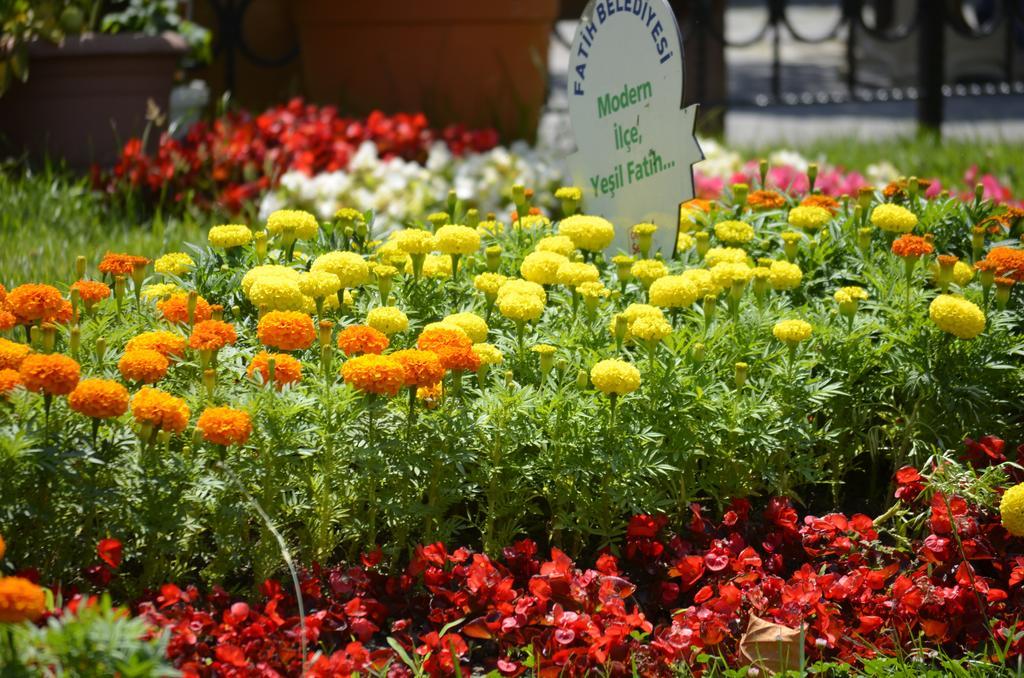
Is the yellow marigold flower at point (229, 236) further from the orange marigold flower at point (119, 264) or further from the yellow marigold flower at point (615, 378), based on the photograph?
the yellow marigold flower at point (615, 378)

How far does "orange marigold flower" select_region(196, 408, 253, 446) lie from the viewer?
1891 mm

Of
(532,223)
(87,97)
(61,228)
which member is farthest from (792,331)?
(87,97)

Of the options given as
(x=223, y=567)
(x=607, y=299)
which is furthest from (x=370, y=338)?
(x=607, y=299)

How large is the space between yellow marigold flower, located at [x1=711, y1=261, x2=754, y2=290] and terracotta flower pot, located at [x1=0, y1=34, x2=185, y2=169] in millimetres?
3072

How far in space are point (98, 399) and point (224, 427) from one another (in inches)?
7.2

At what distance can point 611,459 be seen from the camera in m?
2.20

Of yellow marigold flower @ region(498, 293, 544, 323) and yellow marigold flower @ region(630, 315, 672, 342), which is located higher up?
yellow marigold flower @ region(498, 293, 544, 323)

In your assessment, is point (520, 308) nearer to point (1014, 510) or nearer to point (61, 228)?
point (1014, 510)

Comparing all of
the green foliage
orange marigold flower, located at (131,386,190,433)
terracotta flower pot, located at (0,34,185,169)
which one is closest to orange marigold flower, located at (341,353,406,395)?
orange marigold flower, located at (131,386,190,433)

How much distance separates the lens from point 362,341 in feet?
7.09

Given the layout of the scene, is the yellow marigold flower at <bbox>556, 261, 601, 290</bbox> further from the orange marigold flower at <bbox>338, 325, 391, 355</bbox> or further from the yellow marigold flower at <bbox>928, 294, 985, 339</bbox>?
the yellow marigold flower at <bbox>928, 294, 985, 339</bbox>

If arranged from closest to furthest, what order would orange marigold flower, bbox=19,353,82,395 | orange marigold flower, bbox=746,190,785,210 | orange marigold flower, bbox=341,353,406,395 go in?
orange marigold flower, bbox=19,353,82,395 → orange marigold flower, bbox=341,353,406,395 → orange marigold flower, bbox=746,190,785,210

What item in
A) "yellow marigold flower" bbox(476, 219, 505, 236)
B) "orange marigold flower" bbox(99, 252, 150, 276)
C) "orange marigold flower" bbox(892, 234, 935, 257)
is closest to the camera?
"orange marigold flower" bbox(99, 252, 150, 276)

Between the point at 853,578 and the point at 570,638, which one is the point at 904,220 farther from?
the point at 570,638
